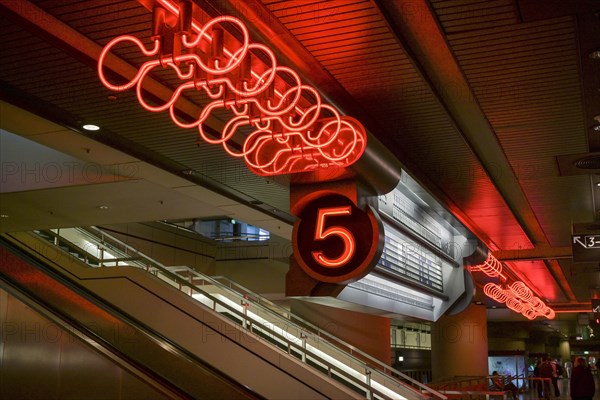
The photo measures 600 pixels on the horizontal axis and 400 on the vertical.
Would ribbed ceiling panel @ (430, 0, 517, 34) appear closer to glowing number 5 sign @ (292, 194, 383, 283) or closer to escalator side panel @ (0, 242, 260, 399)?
glowing number 5 sign @ (292, 194, 383, 283)

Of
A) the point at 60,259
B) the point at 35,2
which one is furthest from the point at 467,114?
the point at 60,259

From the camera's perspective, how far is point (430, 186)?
8398 mm

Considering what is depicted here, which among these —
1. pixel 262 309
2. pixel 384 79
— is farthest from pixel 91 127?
pixel 262 309

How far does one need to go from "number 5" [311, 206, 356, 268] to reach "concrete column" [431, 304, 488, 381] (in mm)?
15592

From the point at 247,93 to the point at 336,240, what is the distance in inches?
98.5

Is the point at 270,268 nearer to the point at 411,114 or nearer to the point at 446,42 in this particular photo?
the point at 411,114

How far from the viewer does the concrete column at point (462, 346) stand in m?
20.8

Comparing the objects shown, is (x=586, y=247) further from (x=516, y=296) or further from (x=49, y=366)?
(x=49, y=366)

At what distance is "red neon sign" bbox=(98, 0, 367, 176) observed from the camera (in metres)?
3.65

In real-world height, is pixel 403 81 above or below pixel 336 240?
above

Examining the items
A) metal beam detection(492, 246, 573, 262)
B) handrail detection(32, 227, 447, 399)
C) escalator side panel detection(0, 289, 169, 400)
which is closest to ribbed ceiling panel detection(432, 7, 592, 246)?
handrail detection(32, 227, 447, 399)

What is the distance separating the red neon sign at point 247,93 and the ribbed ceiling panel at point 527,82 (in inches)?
42.5

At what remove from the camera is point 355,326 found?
1678cm

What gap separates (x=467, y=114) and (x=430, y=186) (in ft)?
6.74
